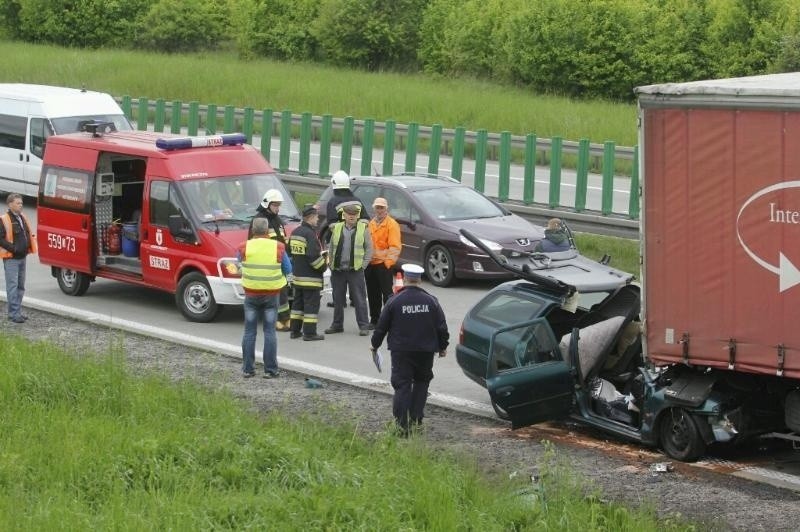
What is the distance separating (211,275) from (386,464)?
23.4 ft

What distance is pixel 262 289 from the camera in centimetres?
1435

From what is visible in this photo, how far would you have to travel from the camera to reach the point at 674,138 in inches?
456

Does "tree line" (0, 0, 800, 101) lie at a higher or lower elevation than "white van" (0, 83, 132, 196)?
higher

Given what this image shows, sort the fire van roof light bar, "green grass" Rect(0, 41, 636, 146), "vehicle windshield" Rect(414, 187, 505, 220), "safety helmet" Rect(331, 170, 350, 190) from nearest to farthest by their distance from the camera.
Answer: the fire van roof light bar < "safety helmet" Rect(331, 170, 350, 190) < "vehicle windshield" Rect(414, 187, 505, 220) < "green grass" Rect(0, 41, 636, 146)

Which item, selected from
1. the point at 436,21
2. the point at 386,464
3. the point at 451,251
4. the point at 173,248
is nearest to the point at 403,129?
the point at 451,251

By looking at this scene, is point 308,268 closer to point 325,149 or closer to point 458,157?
point 458,157

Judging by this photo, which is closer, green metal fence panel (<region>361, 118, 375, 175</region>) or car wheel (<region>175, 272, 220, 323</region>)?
car wheel (<region>175, 272, 220, 323</region>)

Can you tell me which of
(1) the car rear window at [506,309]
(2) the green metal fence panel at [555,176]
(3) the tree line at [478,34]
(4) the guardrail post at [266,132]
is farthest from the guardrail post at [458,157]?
(3) the tree line at [478,34]

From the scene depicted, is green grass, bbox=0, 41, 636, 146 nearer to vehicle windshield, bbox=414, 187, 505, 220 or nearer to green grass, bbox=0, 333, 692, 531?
vehicle windshield, bbox=414, 187, 505, 220

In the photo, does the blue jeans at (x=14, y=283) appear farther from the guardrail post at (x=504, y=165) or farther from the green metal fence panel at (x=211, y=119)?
the green metal fence panel at (x=211, y=119)

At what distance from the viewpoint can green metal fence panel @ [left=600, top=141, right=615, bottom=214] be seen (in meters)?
21.9

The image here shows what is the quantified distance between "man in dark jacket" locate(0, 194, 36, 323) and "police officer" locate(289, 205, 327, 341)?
314 cm

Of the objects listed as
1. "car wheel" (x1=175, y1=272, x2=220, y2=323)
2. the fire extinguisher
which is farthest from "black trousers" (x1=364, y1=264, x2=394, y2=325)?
the fire extinguisher

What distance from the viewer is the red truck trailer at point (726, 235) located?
1092cm
